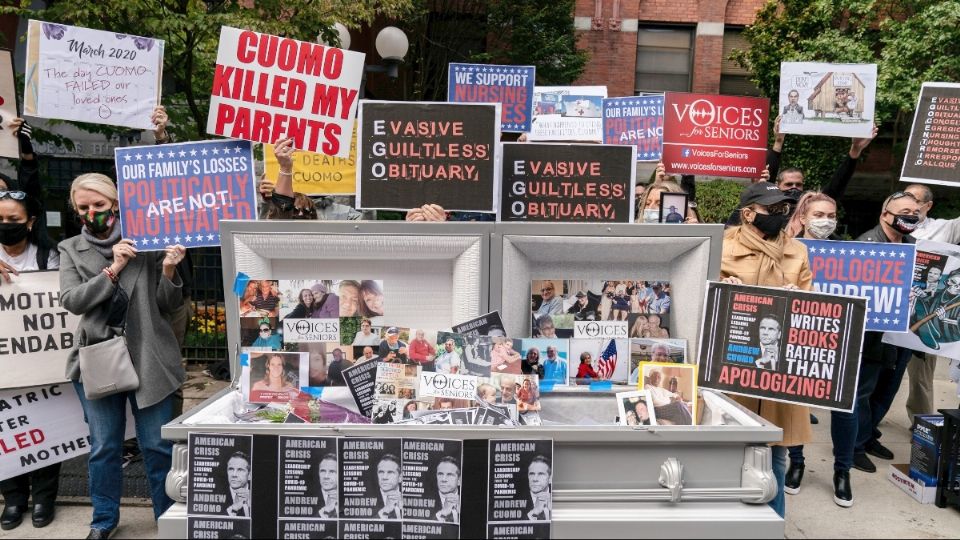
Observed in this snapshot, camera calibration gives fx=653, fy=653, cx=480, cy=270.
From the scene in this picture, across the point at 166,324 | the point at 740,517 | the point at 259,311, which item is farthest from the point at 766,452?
the point at 166,324

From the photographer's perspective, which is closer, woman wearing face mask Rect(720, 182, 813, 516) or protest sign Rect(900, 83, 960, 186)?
woman wearing face mask Rect(720, 182, 813, 516)

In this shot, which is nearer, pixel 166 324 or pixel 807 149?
pixel 166 324

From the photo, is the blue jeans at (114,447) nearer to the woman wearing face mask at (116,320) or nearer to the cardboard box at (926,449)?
the woman wearing face mask at (116,320)

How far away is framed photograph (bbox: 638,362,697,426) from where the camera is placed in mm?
2525

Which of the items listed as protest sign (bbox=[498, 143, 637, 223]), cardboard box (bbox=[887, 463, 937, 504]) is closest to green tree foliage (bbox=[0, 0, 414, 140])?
protest sign (bbox=[498, 143, 637, 223])

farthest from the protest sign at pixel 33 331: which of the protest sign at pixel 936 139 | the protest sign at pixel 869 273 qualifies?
the protest sign at pixel 936 139

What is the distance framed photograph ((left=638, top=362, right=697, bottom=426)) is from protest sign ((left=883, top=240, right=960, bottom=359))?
2.79 meters

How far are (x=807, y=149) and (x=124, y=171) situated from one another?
42.4 ft

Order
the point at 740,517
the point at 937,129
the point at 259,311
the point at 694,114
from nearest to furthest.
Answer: the point at 740,517
the point at 259,311
the point at 937,129
the point at 694,114

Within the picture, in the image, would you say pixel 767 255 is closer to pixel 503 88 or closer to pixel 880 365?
pixel 880 365

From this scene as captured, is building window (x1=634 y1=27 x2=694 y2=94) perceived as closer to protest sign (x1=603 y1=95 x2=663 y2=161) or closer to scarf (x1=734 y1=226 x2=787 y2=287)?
protest sign (x1=603 y1=95 x2=663 y2=161)

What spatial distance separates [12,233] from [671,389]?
375cm

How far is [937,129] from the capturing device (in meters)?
5.13

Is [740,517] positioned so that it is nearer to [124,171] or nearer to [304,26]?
[124,171]
